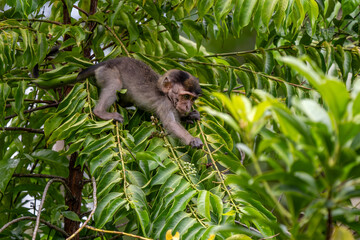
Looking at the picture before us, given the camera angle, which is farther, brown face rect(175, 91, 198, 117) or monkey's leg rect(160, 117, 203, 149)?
brown face rect(175, 91, 198, 117)

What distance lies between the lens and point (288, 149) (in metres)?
1.03

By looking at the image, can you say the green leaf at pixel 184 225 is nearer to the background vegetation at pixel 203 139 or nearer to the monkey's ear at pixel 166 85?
the background vegetation at pixel 203 139

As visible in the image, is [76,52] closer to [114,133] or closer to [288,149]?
[114,133]

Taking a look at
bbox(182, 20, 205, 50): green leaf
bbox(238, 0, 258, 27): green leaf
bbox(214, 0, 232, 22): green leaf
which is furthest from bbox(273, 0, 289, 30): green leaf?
bbox(182, 20, 205, 50): green leaf

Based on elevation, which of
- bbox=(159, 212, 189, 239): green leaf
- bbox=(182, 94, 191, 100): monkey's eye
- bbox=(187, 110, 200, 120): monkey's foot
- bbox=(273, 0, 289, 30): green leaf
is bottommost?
bbox=(159, 212, 189, 239): green leaf

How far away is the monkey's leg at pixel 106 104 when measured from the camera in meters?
3.29

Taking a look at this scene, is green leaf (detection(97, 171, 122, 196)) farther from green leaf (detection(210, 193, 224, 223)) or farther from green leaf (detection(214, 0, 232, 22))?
green leaf (detection(214, 0, 232, 22))

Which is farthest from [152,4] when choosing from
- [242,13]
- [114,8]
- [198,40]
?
[242,13]

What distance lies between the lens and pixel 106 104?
362 cm

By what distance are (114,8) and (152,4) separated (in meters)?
0.29

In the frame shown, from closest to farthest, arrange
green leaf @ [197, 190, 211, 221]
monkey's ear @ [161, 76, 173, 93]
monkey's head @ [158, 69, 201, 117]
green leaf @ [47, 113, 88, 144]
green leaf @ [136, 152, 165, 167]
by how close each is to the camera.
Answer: green leaf @ [197, 190, 211, 221] < green leaf @ [136, 152, 165, 167] < green leaf @ [47, 113, 88, 144] < monkey's head @ [158, 69, 201, 117] < monkey's ear @ [161, 76, 173, 93]

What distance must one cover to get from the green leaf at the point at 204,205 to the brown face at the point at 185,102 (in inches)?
70.4

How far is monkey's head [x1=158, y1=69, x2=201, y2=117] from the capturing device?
13.2 ft

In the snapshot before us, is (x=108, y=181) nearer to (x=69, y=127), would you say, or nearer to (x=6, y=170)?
(x=69, y=127)
